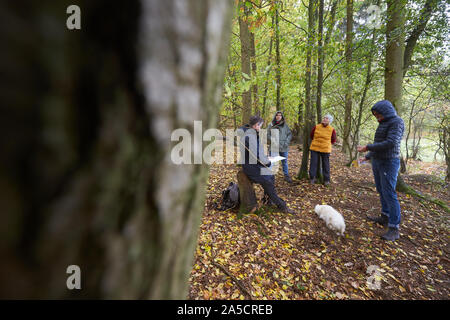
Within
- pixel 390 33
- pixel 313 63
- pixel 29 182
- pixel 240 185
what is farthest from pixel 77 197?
pixel 390 33

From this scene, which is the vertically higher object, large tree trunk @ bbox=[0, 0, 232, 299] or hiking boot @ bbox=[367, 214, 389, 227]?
large tree trunk @ bbox=[0, 0, 232, 299]

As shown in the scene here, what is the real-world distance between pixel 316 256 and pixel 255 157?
2.09 metres

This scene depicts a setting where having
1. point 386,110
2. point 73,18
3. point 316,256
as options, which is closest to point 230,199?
point 316,256

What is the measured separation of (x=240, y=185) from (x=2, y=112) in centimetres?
446

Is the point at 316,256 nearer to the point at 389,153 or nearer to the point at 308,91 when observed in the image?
the point at 389,153

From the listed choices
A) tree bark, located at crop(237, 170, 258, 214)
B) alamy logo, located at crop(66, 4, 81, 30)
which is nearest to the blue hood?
tree bark, located at crop(237, 170, 258, 214)

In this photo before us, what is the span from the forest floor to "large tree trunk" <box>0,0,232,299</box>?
9.56 ft

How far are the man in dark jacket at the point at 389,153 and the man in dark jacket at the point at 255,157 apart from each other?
1968mm

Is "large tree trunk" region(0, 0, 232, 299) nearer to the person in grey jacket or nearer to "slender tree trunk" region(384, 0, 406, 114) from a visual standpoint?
the person in grey jacket

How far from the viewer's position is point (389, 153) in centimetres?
369

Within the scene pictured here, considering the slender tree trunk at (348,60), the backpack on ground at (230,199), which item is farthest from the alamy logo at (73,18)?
the slender tree trunk at (348,60)

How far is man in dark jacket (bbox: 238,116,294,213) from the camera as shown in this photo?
4.19 m

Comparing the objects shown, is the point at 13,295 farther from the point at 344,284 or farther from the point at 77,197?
the point at 344,284
